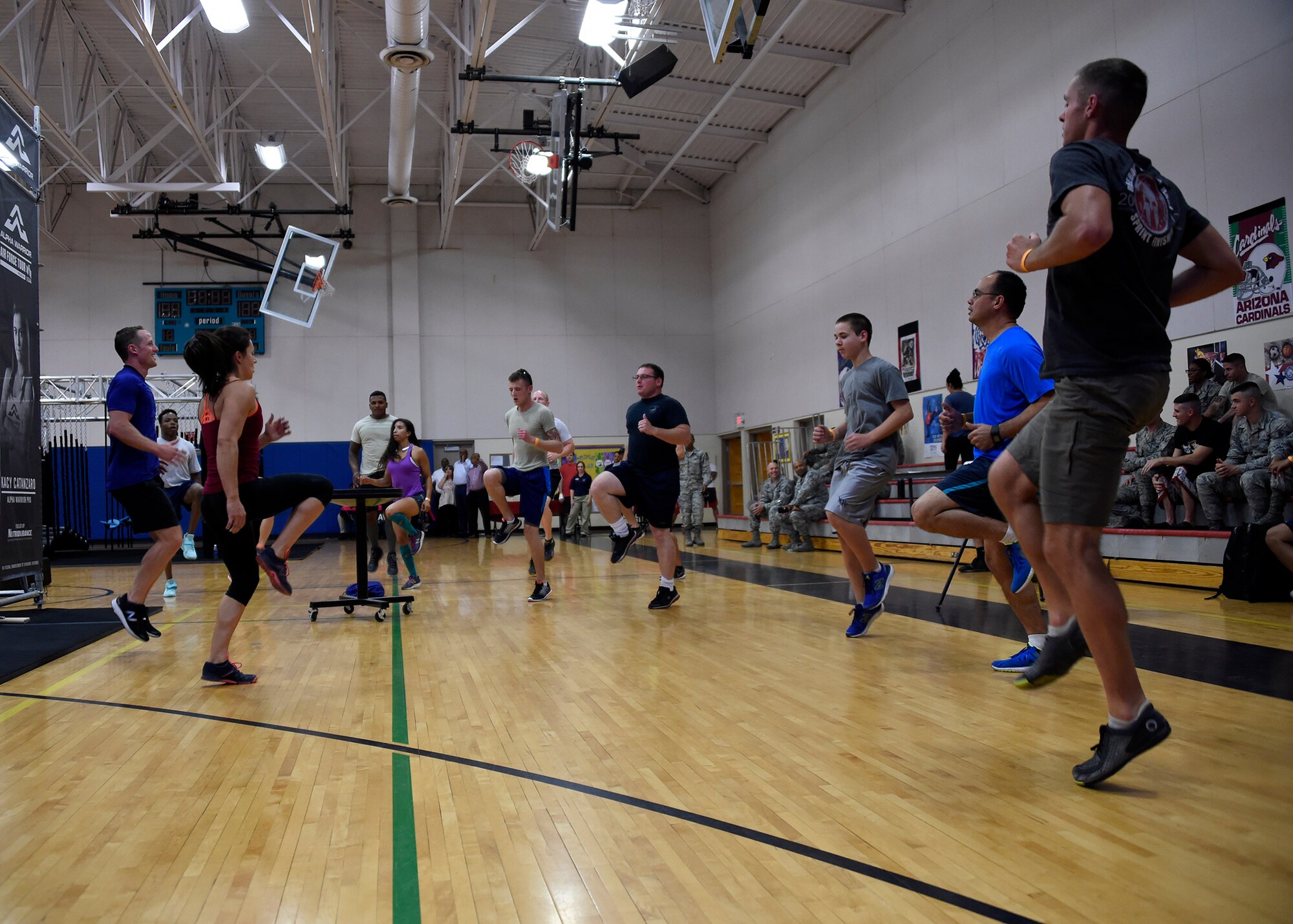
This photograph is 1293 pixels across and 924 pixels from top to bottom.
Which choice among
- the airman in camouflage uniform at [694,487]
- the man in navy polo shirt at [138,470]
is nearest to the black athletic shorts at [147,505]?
the man in navy polo shirt at [138,470]

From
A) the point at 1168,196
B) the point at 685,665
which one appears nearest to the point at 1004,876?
the point at 1168,196

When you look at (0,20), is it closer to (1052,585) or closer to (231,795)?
(231,795)

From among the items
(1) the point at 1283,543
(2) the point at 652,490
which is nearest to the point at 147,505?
(2) the point at 652,490

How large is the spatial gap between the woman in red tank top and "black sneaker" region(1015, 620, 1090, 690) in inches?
123

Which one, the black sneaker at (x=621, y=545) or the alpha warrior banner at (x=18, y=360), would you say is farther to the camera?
the black sneaker at (x=621, y=545)

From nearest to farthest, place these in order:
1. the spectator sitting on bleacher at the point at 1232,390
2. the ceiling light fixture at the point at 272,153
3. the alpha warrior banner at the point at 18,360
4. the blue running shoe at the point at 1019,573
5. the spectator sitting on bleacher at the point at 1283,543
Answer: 1. the blue running shoe at the point at 1019,573
2. the spectator sitting on bleacher at the point at 1283,543
3. the alpha warrior banner at the point at 18,360
4. the spectator sitting on bleacher at the point at 1232,390
5. the ceiling light fixture at the point at 272,153

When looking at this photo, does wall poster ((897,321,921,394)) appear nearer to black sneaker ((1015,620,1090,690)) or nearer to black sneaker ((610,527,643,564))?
black sneaker ((610,527,643,564))

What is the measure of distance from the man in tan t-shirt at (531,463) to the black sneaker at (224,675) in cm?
286

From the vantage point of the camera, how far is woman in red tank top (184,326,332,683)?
405cm

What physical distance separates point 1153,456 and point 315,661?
23.9 feet

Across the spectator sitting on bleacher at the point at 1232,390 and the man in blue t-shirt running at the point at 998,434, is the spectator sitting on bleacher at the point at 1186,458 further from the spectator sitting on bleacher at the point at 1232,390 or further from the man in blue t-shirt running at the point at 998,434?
the man in blue t-shirt running at the point at 998,434

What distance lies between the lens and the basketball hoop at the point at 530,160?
13.0 meters

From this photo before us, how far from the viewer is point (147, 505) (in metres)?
5.17

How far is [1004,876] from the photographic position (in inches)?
70.4
